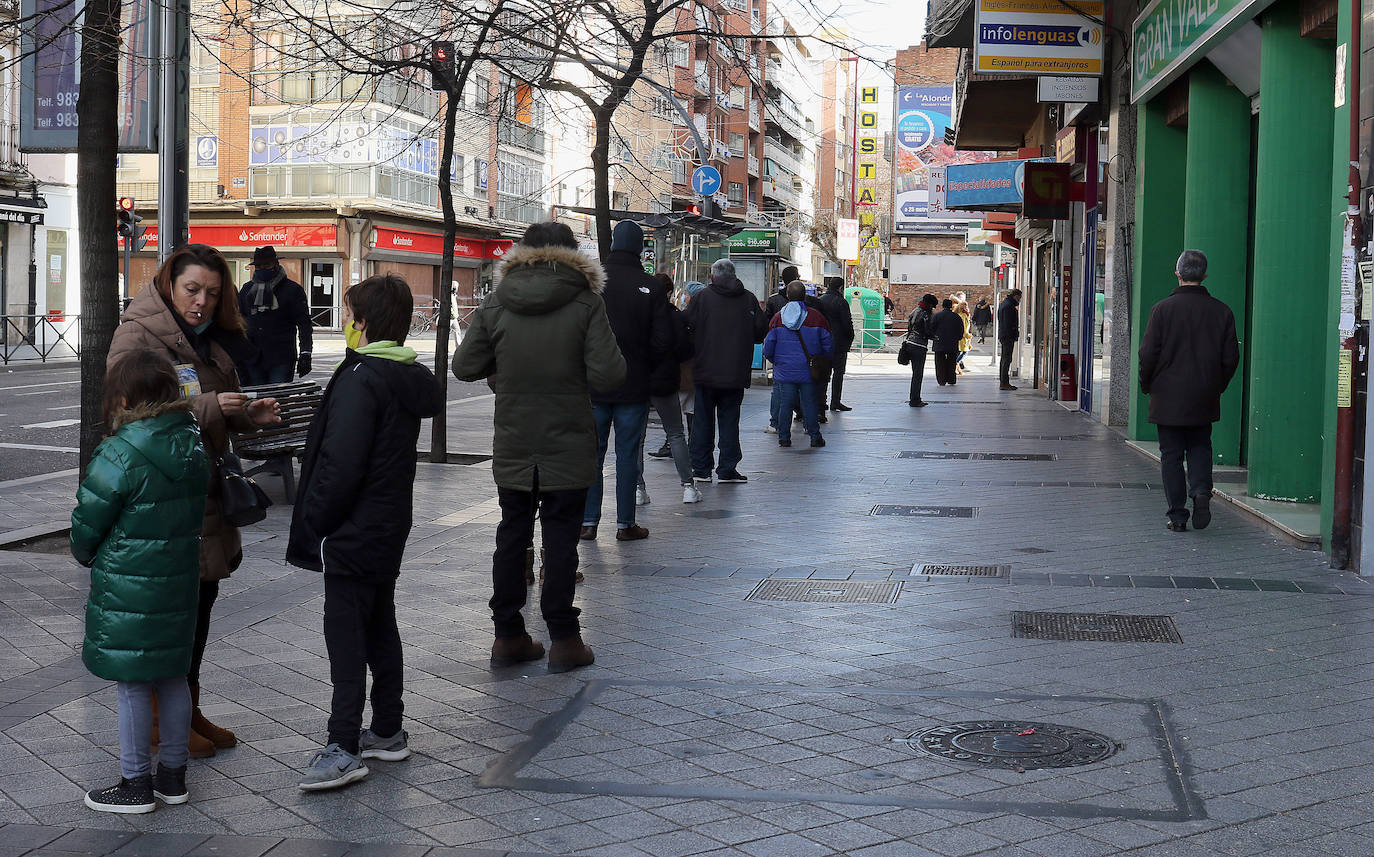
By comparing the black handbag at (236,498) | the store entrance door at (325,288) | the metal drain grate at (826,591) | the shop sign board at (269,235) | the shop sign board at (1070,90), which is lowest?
the metal drain grate at (826,591)

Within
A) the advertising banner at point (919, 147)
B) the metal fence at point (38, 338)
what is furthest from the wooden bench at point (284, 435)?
the advertising banner at point (919, 147)

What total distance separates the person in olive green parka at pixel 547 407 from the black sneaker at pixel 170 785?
1.90 metres

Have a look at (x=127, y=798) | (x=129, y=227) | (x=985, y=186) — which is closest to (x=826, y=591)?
(x=127, y=798)

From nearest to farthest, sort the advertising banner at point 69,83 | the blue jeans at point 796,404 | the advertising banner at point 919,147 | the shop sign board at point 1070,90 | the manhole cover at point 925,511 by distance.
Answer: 1. the advertising banner at point 69,83
2. the manhole cover at point 925,511
3. the blue jeans at point 796,404
4. the shop sign board at point 1070,90
5. the advertising banner at point 919,147

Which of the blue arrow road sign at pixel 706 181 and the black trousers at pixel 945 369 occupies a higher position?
the blue arrow road sign at pixel 706 181

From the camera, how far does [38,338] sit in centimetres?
3562

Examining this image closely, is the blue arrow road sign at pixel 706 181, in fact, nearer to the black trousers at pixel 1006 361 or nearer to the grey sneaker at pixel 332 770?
the black trousers at pixel 1006 361

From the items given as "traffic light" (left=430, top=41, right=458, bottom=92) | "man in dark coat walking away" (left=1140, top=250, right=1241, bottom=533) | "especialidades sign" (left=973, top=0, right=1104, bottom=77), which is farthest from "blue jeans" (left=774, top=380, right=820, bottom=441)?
"man in dark coat walking away" (left=1140, top=250, right=1241, bottom=533)

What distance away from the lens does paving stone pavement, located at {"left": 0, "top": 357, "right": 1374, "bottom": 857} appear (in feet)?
14.2

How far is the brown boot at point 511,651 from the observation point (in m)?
6.30

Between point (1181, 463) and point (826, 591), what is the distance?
3.44 metres

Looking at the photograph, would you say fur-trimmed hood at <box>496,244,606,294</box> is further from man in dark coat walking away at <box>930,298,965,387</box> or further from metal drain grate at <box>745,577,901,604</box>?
man in dark coat walking away at <box>930,298,965,387</box>

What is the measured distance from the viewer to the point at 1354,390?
8484 millimetres

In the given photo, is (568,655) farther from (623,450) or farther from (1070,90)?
(1070,90)
